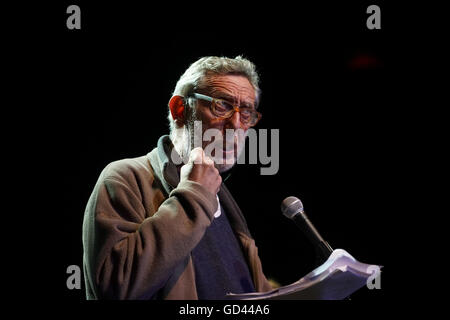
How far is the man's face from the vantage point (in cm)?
173

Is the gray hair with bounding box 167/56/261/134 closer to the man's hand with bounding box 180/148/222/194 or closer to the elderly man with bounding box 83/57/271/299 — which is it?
the elderly man with bounding box 83/57/271/299

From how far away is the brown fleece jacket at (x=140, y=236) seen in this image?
1.18 m

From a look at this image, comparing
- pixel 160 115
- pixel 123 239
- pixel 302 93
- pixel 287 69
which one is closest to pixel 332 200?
pixel 302 93

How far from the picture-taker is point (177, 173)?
160 cm

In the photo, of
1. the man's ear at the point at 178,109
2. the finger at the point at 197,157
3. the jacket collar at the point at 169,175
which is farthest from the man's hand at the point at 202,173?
the man's ear at the point at 178,109

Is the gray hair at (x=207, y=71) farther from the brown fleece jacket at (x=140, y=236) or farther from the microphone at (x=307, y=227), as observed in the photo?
the microphone at (x=307, y=227)

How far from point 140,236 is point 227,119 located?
0.73 metres

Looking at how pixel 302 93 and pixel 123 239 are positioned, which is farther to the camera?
pixel 302 93

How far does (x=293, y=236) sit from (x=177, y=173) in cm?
132

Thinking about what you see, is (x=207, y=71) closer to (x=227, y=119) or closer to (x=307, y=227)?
(x=227, y=119)

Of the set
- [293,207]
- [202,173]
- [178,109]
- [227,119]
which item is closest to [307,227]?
[293,207]

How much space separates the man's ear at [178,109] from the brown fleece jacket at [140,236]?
455 millimetres

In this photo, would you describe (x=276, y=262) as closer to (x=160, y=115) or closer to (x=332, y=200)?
(x=332, y=200)

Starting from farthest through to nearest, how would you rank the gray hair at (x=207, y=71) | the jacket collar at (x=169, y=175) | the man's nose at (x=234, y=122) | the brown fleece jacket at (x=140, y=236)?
the gray hair at (x=207, y=71) → the man's nose at (x=234, y=122) → the jacket collar at (x=169, y=175) → the brown fleece jacket at (x=140, y=236)
